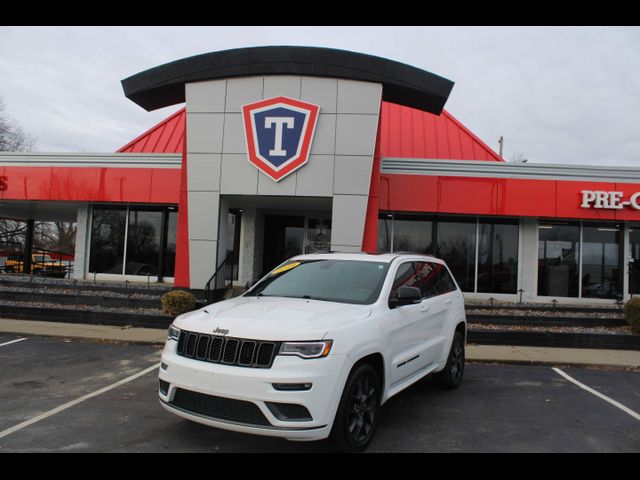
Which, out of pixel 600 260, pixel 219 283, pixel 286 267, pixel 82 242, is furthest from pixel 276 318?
pixel 82 242

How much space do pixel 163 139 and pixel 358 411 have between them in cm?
1737

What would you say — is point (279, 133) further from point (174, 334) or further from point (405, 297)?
point (174, 334)

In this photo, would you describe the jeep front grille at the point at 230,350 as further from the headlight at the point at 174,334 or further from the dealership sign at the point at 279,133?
the dealership sign at the point at 279,133

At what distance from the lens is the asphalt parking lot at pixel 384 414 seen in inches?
171

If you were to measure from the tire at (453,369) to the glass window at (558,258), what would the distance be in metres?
9.47

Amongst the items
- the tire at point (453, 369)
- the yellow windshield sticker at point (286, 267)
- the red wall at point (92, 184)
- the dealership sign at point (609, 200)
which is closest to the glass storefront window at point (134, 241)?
the red wall at point (92, 184)

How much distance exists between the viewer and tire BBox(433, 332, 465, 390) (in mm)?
6340

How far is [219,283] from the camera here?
12.8 metres

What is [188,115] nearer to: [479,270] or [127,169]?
[127,169]

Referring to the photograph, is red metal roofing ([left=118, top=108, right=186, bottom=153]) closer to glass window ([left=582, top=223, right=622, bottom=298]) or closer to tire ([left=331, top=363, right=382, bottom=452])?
glass window ([left=582, top=223, right=622, bottom=298])

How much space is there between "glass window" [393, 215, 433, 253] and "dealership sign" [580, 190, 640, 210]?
446 cm

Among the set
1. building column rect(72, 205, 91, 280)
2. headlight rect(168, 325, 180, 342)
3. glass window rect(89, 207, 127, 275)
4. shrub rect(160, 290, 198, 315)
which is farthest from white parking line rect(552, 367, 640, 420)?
building column rect(72, 205, 91, 280)

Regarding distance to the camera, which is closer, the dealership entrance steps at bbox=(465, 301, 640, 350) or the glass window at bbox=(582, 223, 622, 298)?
the dealership entrance steps at bbox=(465, 301, 640, 350)
